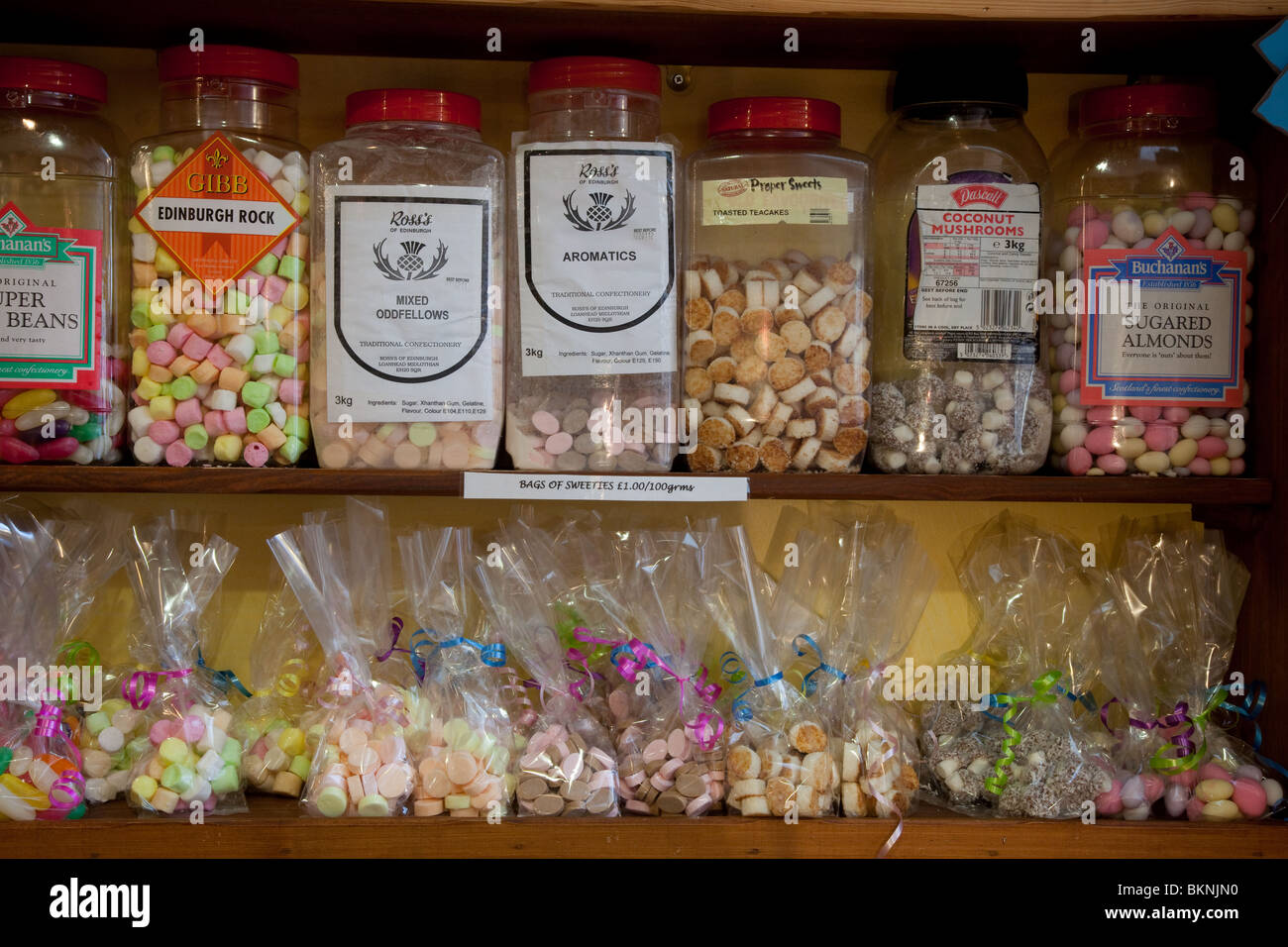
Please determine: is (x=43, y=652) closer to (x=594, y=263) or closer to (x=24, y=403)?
(x=24, y=403)

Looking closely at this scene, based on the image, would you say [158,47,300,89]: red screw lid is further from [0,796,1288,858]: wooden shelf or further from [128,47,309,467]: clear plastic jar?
[0,796,1288,858]: wooden shelf

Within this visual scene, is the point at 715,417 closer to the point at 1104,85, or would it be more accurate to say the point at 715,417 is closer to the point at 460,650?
the point at 460,650

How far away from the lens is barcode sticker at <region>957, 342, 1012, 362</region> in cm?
112

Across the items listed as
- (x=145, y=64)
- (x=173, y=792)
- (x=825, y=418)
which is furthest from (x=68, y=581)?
(x=825, y=418)

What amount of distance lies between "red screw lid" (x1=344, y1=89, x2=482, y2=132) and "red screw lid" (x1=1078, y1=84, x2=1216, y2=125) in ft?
2.25

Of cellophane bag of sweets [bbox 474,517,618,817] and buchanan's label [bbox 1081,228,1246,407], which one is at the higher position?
buchanan's label [bbox 1081,228,1246,407]

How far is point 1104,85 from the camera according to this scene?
131 centimetres

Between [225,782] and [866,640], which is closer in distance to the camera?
[225,782]

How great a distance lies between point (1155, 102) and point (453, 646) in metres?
0.94

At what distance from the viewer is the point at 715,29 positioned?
3.64ft

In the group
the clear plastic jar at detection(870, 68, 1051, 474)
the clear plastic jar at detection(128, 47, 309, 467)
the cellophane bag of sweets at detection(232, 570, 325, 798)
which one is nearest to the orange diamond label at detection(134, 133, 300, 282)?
the clear plastic jar at detection(128, 47, 309, 467)

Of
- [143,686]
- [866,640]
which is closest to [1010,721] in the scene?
[866,640]

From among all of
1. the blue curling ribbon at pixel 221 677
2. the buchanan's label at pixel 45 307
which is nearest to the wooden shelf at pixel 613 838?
the blue curling ribbon at pixel 221 677

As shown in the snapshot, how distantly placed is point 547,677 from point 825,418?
0.40 m
